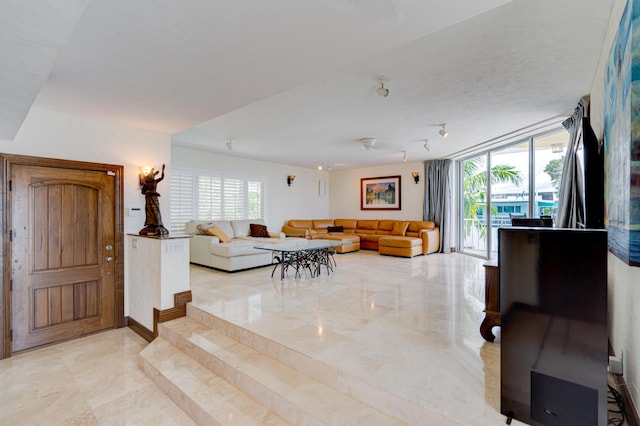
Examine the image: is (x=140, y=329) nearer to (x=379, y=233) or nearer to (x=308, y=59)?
(x=308, y=59)

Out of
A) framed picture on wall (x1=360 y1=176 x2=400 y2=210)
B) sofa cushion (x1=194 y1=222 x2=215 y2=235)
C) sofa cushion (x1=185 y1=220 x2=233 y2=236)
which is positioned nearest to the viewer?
sofa cushion (x1=194 y1=222 x2=215 y2=235)

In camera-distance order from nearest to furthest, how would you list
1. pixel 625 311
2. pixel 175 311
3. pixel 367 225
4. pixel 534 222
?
1. pixel 625 311
2. pixel 534 222
3. pixel 175 311
4. pixel 367 225

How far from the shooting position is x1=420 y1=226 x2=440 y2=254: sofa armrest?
6949mm

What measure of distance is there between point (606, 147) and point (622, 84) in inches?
24.1

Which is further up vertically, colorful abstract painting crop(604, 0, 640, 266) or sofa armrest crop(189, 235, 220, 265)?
colorful abstract painting crop(604, 0, 640, 266)

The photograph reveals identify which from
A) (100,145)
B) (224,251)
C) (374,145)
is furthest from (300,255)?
(100,145)

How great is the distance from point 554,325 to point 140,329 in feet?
12.5

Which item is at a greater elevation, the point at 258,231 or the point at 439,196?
the point at 439,196

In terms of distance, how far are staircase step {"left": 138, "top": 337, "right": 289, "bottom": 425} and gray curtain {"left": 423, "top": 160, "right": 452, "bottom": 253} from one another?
6.47 meters

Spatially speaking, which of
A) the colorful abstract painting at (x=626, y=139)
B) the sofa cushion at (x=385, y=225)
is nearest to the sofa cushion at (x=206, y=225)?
the sofa cushion at (x=385, y=225)

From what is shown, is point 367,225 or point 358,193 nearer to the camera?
point 367,225

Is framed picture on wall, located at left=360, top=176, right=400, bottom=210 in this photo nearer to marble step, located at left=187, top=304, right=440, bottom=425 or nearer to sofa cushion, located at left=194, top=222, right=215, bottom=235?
sofa cushion, located at left=194, top=222, right=215, bottom=235

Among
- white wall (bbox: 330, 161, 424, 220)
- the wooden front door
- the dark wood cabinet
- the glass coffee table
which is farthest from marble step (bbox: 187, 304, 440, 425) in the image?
white wall (bbox: 330, 161, 424, 220)

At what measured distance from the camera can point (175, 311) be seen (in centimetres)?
321
